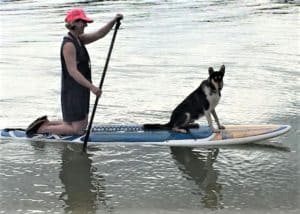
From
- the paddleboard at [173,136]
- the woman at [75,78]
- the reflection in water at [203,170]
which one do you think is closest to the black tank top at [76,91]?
the woman at [75,78]

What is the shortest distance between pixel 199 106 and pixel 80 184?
2170 mm

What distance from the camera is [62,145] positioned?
8.04 metres

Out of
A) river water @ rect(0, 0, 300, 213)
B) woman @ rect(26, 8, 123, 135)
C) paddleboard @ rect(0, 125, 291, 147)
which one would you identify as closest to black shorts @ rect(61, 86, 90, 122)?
woman @ rect(26, 8, 123, 135)

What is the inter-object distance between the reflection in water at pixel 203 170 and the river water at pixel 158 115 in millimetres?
12

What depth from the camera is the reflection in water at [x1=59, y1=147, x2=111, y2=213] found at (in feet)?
19.4

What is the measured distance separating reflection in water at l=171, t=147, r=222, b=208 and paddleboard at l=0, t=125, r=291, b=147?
156 mm

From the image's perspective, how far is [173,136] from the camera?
7.92m

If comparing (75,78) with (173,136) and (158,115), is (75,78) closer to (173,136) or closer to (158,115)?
(173,136)

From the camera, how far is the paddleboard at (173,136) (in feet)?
25.6

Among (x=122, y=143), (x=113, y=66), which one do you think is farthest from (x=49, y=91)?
(x=122, y=143)

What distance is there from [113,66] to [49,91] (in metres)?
2.90

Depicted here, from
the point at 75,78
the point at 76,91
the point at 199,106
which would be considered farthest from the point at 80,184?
the point at 199,106

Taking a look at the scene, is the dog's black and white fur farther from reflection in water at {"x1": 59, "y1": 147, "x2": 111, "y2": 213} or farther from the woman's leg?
reflection in water at {"x1": 59, "y1": 147, "x2": 111, "y2": 213}

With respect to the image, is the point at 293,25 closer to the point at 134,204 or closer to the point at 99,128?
the point at 99,128
